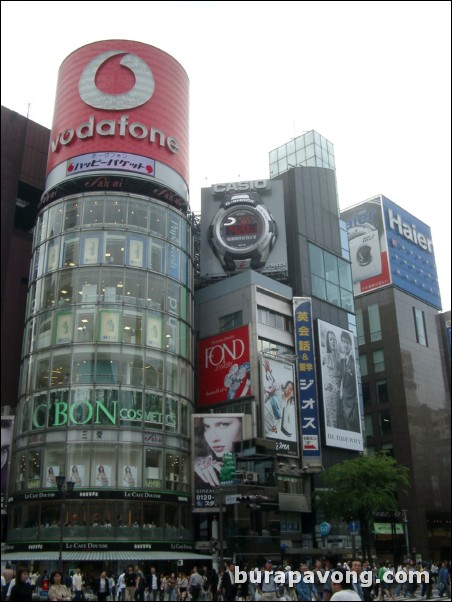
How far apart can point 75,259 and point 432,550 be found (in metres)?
60.7

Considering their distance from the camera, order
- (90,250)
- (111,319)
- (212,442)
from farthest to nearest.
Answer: (90,250), (212,442), (111,319)

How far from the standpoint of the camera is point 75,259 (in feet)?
180

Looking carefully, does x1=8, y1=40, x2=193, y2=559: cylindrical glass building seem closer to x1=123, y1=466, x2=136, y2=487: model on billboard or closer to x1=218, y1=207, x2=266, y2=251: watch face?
x1=123, y1=466, x2=136, y2=487: model on billboard

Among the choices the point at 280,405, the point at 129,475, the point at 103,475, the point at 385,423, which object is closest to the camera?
the point at 103,475

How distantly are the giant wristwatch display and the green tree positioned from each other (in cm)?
2264

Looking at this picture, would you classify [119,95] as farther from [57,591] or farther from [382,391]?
[382,391]

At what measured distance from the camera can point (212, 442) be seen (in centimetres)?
5434

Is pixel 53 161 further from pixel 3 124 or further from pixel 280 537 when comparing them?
pixel 280 537

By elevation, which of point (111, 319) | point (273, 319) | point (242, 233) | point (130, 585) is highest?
point (242, 233)

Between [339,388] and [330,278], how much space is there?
12.7m

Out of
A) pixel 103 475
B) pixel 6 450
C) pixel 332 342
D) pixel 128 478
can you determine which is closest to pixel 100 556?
pixel 103 475

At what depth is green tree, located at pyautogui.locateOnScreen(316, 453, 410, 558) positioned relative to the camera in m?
51.8

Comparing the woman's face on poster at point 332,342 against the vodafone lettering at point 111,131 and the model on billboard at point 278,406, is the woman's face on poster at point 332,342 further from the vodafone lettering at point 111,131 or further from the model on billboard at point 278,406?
the vodafone lettering at point 111,131

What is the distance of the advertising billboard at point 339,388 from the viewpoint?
6288 centimetres
